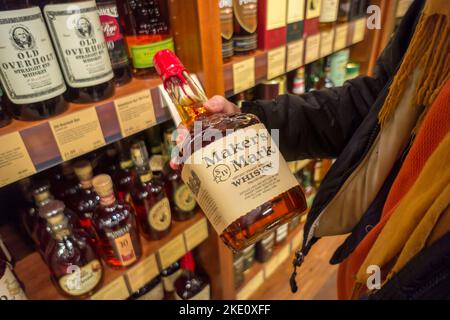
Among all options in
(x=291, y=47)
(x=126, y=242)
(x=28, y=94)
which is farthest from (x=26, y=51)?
(x=291, y=47)

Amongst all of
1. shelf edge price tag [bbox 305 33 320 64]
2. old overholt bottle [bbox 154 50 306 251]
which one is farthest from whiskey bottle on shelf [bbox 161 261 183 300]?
shelf edge price tag [bbox 305 33 320 64]

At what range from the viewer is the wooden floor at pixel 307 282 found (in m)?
1.29

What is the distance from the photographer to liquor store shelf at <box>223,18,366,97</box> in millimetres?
718

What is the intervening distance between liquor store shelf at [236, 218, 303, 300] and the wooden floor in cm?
4

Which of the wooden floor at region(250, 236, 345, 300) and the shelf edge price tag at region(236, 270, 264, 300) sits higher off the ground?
the shelf edge price tag at region(236, 270, 264, 300)

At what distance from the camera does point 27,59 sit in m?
0.43

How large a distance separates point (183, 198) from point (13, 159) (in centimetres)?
42

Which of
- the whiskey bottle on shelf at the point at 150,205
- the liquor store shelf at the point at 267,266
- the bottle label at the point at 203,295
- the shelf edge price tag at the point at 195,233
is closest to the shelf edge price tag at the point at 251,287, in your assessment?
the liquor store shelf at the point at 267,266

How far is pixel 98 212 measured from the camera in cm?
67

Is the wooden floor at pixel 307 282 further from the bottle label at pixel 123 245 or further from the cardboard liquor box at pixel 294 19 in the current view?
the cardboard liquor box at pixel 294 19

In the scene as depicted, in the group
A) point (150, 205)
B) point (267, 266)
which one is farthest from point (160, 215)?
point (267, 266)

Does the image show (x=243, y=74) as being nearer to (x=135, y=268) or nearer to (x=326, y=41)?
(x=326, y=41)

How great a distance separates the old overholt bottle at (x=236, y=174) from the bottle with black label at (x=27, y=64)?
0.54ft

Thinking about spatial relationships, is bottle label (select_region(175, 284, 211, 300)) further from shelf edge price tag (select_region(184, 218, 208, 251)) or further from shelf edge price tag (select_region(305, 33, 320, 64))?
shelf edge price tag (select_region(305, 33, 320, 64))
